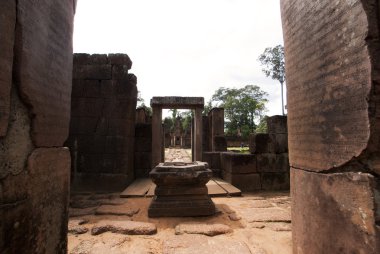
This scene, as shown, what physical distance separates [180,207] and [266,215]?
1434 mm

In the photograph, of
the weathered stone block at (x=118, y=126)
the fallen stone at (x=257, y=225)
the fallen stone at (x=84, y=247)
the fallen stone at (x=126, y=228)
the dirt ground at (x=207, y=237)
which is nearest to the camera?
the fallen stone at (x=84, y=247)

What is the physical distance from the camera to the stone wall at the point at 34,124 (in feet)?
4.38

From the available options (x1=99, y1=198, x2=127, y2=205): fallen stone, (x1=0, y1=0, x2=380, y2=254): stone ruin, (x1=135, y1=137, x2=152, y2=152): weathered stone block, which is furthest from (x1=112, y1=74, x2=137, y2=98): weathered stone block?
(x1=0, y1=0, x2=380, y2=254): stone ruin

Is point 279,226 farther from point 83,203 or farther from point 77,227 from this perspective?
point 83,203

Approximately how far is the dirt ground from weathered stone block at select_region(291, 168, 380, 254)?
0.97m

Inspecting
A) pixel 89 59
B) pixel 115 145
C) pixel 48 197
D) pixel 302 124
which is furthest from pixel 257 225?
pixel 89 59

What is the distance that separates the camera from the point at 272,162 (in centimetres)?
673

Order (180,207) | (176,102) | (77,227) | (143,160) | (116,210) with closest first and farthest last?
1. (77,227)
2. (180,207)
3. (116,210)
4. (143,160)
5. (176,102)

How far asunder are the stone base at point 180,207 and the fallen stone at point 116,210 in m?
0.40

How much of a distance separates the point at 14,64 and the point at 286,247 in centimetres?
312

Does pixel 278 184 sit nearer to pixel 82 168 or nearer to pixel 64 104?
pixel 82 168

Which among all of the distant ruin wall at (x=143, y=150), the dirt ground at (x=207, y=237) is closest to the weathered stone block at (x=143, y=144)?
the distant ruin wall at (x=143, y=150)

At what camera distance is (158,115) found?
26.2ft

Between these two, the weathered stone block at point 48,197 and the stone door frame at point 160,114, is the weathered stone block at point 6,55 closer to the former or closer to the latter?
the weathered stone block at point 48,197
